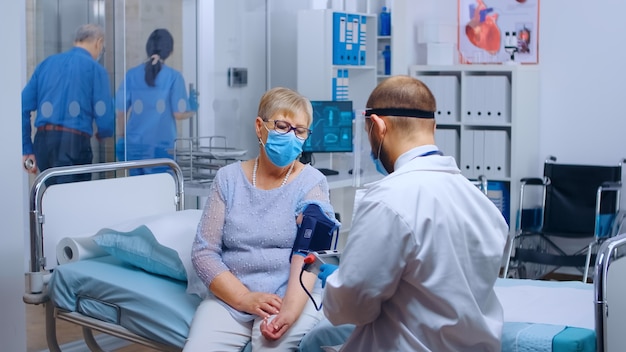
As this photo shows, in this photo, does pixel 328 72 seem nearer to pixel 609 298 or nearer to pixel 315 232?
pixel 315 232

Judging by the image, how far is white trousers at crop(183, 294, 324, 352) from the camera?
2914 millimetres

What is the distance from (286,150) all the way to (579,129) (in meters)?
4.14

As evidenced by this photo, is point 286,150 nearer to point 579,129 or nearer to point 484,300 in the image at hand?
point 484,300

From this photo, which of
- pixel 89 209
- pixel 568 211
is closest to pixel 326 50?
pixel 568 211

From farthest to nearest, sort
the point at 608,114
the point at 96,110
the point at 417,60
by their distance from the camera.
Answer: the point at 417,60 → the point at 608,114 → the point at 96,110

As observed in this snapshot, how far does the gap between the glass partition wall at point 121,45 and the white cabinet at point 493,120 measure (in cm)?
197

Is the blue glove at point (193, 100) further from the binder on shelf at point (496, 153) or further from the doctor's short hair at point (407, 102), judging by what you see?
the doctor's short hair at point (407, 102)

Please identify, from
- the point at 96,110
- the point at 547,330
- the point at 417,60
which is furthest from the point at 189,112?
the point at 547,330

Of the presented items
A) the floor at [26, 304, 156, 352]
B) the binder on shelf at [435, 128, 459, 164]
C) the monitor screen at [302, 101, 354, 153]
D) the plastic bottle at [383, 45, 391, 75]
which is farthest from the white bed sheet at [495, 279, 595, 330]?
the plastic bottle at [383, 45, 391, 75]

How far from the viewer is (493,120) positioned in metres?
6.69

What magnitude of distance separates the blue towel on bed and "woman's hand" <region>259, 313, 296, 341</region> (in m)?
0.72

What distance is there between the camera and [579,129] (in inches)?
265

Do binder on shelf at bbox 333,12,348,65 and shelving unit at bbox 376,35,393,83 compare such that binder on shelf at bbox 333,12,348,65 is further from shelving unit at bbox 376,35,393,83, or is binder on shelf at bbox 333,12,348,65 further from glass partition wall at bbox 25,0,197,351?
glass partition wall at bbox 25,0,197,351

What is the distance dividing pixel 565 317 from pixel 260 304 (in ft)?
3.23
